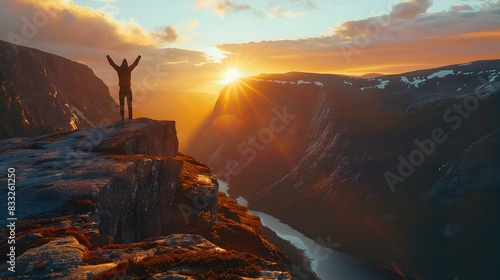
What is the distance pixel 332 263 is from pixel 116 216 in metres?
132

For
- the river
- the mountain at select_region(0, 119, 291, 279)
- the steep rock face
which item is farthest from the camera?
the river

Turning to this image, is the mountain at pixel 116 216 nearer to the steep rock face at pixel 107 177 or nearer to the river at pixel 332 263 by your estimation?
the steep rock face at pixel 107 177

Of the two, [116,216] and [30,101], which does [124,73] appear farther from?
[30,101]

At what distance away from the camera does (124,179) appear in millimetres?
24328

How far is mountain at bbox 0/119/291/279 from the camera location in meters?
14.2

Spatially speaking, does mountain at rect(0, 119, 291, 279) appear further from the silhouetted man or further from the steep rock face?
the silhouetted man

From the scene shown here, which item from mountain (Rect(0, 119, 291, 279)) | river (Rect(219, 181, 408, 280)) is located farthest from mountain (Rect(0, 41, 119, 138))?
river (Rect(219, 181, 408, 280))

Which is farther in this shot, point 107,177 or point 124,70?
point 124,70

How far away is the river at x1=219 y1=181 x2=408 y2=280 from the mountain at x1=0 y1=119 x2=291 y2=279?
323ft

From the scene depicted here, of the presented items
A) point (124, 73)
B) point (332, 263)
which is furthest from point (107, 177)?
point (332, 263)

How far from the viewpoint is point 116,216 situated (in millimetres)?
23031

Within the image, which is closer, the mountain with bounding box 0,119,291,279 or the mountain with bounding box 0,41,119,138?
the mountain with bounding box 0,119,291,279

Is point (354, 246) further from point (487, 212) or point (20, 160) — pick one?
point (20, 160)

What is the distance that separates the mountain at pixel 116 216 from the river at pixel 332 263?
323ft
